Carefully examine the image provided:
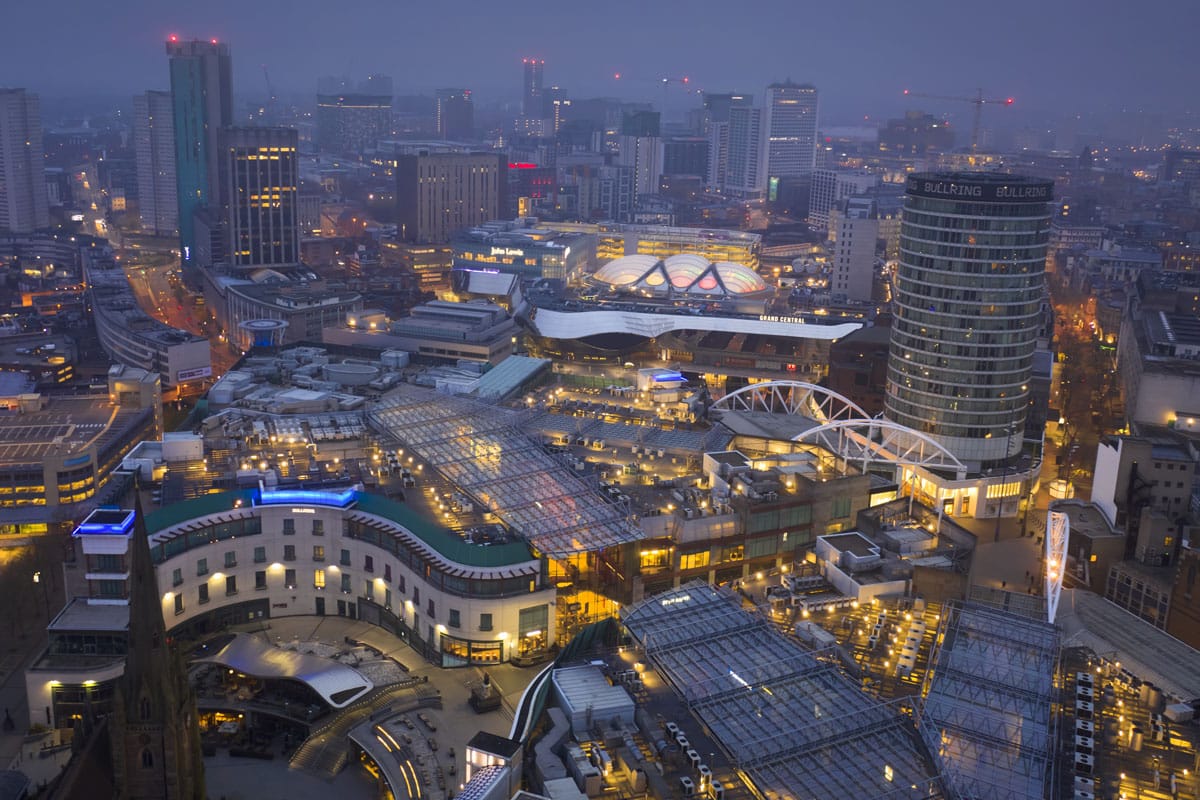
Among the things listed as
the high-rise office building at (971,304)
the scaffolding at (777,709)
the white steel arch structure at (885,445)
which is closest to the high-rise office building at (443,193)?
the high-rise office building at (971,304)

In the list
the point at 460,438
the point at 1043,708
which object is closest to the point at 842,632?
the point at 1043,708

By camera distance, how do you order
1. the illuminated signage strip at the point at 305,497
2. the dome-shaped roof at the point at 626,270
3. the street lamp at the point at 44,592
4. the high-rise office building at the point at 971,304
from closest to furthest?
the illuminated signage strip at the point at 305,497, the street lamp at the point at 44,592, the high-rise office building at the point at 971,304, the dome-shaped roof at the point at 626,270

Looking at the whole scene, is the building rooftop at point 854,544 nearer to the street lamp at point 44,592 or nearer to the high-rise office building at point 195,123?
the street lamp at point 44,592

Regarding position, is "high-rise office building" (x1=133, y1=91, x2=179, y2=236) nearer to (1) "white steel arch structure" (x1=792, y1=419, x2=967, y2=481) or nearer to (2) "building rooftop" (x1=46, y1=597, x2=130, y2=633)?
(1) "white steel arch structure" (x1=792, y1=419, x2=967, y2=481)

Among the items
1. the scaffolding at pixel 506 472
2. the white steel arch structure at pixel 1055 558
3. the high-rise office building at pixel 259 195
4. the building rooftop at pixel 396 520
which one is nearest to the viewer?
the white steel arch structure at pixel 1055 558

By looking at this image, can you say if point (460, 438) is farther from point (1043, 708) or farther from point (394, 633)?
point (1043, 708)

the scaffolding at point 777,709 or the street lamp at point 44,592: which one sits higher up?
the scaffolding at point 777,709

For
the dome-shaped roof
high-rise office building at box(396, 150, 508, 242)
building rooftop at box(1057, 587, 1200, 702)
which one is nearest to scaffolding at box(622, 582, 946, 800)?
building rooftop at box(1057, 587, 1200, 702)

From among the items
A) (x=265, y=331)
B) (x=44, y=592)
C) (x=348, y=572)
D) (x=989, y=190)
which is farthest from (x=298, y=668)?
(x=265, y=331)
